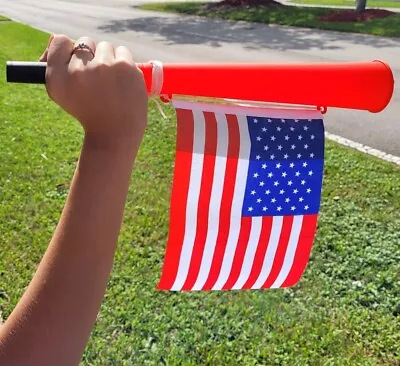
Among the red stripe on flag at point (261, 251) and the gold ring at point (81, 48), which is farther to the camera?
the red stripe on flag at point (261, 251)

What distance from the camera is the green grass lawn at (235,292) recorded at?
2811 millimetres

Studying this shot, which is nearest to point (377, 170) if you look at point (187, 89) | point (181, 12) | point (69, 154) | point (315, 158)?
point (69, 154)

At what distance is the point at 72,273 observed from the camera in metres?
0.95

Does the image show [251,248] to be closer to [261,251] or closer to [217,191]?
[261,251]

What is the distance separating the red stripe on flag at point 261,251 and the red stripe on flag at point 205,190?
0.52 ft

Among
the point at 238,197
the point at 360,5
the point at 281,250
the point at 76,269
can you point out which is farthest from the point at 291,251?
the point at 360,5

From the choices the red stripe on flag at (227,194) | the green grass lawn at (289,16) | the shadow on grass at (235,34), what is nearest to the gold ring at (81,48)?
the red stripe on flag at (227,194)

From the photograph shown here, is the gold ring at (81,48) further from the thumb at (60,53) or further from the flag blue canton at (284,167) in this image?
the flag blue canton at (284,167)

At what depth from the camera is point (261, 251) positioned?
1.56 m

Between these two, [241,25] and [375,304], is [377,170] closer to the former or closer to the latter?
[375,304]

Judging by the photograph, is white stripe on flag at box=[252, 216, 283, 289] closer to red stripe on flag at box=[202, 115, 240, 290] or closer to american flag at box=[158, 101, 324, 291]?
american flag at box=[158, 101, 324, 291]

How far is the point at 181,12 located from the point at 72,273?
22653mm

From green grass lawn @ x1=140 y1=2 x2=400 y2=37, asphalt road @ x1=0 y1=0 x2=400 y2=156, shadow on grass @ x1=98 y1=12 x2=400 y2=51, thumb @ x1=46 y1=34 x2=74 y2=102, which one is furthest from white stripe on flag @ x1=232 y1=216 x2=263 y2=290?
green grass lawn @ x1=140 y1=2 x2=400 y2=37

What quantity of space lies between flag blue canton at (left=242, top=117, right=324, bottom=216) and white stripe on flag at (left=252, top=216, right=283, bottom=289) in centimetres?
2
